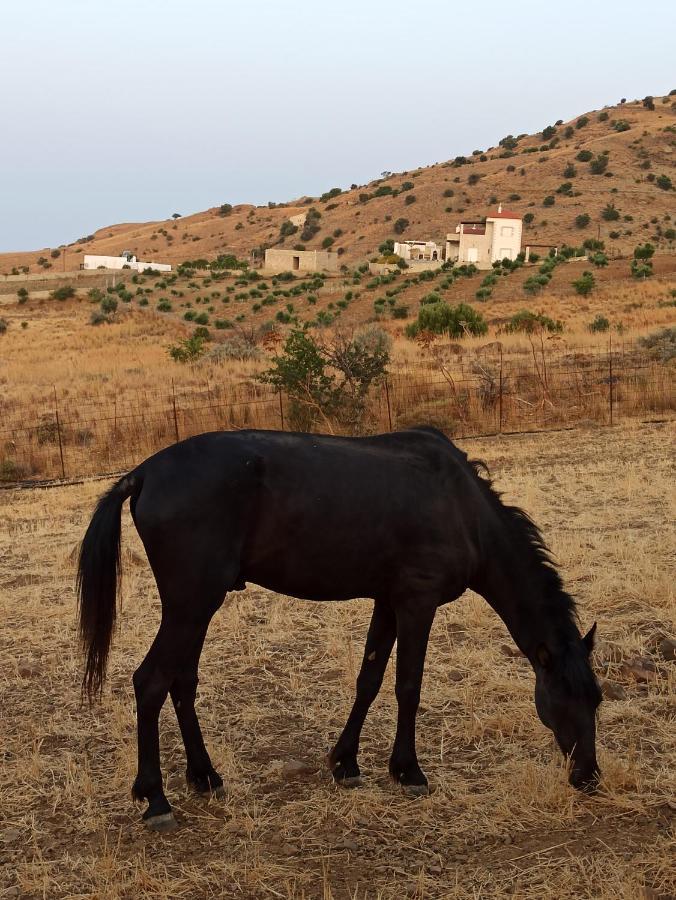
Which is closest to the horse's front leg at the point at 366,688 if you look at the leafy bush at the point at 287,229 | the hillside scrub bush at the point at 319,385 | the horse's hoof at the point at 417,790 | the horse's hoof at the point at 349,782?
the horse's hoof at the point at 349,782

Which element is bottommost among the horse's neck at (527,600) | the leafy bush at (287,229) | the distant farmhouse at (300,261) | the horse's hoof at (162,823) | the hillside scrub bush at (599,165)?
the horse's hoof at (162,823)

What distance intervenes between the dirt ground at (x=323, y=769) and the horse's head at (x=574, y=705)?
144 mm

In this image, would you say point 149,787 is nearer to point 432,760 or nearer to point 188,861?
point 188,861

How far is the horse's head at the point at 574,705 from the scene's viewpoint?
4.62m

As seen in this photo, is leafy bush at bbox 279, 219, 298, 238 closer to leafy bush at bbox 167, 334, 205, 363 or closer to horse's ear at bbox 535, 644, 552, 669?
leafy bush at bbox 167, 334, 205, 363

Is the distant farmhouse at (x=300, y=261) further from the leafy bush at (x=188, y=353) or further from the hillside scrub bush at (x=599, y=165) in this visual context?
the leafy bush at (x=188, y=353)

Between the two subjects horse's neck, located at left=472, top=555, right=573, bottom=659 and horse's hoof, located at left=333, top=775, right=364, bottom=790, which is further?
horse's hoof, located at left=333, top=775, right=364, bottom=790

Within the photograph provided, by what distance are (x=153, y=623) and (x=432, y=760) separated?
3.29 meters

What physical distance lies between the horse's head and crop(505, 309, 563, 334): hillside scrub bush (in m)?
28.6

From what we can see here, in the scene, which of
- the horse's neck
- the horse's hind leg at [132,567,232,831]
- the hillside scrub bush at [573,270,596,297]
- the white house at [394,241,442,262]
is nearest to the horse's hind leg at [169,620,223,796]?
the horse's hind leg at [132,567,232,831]

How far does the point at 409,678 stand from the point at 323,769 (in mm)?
879

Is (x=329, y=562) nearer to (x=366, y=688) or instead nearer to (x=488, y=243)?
(x=366, y=688)

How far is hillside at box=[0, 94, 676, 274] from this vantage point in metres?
79.8

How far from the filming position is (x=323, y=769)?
204 inches
